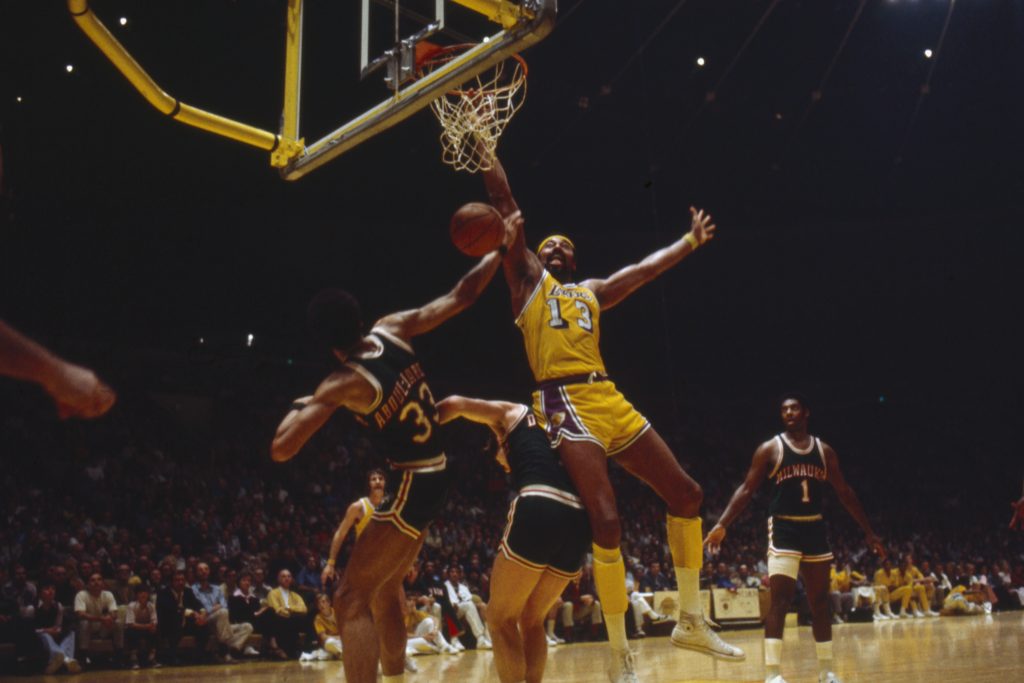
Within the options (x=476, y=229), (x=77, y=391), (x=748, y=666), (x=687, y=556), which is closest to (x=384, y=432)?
(x=476, y=229)

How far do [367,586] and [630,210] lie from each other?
20443 mm

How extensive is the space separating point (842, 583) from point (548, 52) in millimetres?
12441

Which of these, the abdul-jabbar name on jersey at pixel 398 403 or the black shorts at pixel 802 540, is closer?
the abdul-jabbar name on jersey at pixel 398 403

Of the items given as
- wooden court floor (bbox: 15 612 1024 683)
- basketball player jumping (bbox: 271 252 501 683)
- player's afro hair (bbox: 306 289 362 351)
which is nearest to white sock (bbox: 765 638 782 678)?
wooden court floor (bbox: 15 612 1024 683)

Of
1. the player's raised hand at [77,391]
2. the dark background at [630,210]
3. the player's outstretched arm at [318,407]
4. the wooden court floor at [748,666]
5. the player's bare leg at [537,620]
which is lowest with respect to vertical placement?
the wooden court floor at [748,666]

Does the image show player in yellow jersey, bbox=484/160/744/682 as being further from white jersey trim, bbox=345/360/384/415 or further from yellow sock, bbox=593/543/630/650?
white jersey trim, bbox=345/360/384/415

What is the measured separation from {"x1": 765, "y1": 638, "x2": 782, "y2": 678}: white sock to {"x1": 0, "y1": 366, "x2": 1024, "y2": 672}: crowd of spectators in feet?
7.83

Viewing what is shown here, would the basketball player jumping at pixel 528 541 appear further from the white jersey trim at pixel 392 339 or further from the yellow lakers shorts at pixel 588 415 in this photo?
the white jersey trim at pixel 392 339

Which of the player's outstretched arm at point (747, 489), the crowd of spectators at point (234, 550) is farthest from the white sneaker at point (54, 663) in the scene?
the player's outstretched arm at point (747, 489)

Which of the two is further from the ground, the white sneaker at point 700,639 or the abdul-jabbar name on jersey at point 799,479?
the abdul-jabbar name on jersey at point 799,479

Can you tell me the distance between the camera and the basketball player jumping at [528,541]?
197 inches

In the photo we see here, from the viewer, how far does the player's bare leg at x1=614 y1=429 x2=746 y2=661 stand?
5.69 m

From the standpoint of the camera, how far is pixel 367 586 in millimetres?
4895

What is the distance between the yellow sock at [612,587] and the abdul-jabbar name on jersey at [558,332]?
3.58ft
